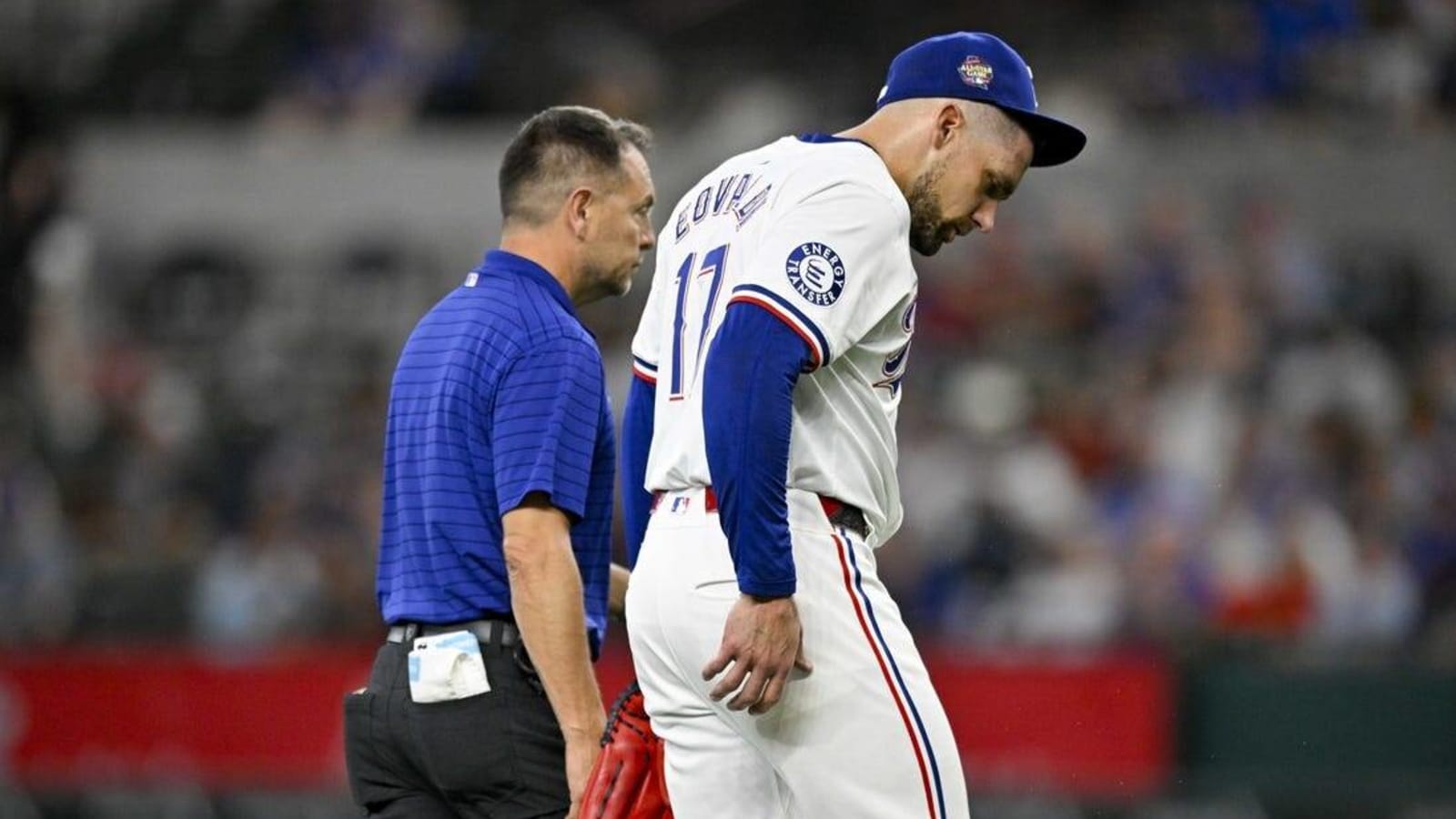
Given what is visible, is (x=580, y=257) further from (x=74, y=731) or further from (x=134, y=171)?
(x=134, y=171)

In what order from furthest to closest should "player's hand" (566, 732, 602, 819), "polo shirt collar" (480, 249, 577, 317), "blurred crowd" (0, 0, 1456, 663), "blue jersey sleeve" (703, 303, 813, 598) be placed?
"blurred crowd" (0, 0, 1456, 663) → "polo shirt collar" (480, 249, 577, 317) → "player's hand" (566, 732, 602, 819) → "blue jersey sleeve" (703, 303, 813, 598)

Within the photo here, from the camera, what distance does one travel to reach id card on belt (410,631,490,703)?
4562mm

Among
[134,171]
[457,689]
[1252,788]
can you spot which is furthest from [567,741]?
[134,171]

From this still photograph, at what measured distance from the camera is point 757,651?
385 centimetres

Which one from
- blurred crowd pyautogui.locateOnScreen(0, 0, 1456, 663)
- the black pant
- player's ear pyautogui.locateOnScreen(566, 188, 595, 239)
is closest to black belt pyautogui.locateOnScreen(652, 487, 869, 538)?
the black pant

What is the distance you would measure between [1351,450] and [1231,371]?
0.96 meters

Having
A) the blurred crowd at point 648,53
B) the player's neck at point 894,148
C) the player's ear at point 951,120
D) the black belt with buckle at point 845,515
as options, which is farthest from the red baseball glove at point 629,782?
the blurred crowd at point 648,53

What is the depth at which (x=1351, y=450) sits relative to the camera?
1080 centimetres

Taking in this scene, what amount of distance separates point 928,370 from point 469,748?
24.9ft

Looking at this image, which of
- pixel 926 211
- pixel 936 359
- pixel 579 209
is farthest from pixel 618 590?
pixel 936 359

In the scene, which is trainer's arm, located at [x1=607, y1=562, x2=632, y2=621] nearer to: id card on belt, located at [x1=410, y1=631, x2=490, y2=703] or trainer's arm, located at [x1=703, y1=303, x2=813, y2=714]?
id card on belt, located at [x1=410, y1=631, x2=490, y2=703]

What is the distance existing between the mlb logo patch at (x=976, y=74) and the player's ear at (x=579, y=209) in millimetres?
997

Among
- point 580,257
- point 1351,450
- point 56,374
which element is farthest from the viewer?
point 56,374

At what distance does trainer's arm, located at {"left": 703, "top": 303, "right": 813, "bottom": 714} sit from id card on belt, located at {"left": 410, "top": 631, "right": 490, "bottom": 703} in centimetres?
84
